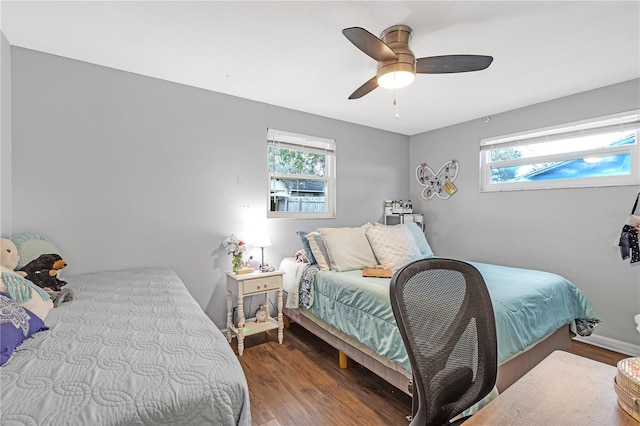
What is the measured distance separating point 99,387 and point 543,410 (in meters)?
1.18

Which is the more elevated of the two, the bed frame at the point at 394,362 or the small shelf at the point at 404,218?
the small shelf at the point at 404,218

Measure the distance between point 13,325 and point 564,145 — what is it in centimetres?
424

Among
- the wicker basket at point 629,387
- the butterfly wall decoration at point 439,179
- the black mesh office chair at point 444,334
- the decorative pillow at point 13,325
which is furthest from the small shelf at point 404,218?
the decorative pillow at point 13,325

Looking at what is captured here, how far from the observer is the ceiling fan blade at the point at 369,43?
1.46 metres

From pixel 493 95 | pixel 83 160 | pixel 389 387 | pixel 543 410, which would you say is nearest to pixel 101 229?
pixel 83 160

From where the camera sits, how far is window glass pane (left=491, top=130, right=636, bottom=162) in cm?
269

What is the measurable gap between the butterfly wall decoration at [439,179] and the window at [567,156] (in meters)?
0.37

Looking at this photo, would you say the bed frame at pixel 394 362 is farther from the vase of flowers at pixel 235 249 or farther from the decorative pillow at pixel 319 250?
the vase of flowers at pixel 235 249

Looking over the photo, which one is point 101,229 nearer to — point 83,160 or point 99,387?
point 83,160

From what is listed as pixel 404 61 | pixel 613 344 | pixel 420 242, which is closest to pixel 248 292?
pixel 420 242

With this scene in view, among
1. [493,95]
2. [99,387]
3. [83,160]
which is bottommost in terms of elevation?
[99,387]

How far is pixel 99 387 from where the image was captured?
2.76 feet

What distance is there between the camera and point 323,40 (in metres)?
1.95

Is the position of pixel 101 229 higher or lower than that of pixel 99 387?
higher
